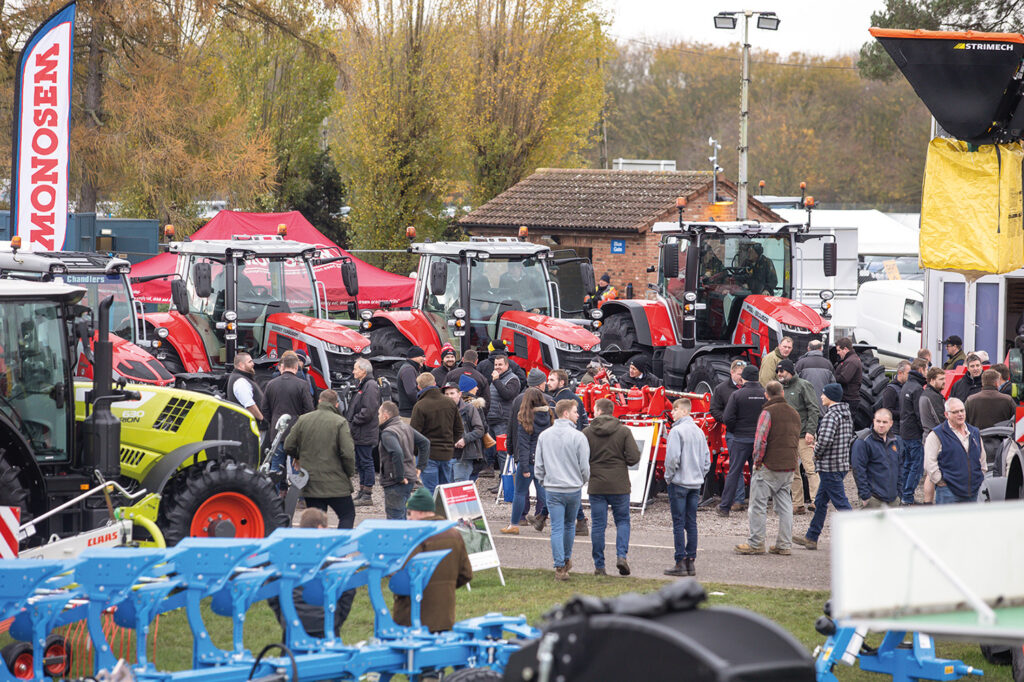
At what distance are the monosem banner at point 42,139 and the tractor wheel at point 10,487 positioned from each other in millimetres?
6778

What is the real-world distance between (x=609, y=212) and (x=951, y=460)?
63.2ft

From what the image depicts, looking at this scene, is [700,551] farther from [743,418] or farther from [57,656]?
[57,656]

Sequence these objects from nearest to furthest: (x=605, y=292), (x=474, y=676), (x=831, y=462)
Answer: (x=474, y=676) < (x=831, y=462) < (x=605, y=292)

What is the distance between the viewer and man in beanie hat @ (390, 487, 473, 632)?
23.5 ft

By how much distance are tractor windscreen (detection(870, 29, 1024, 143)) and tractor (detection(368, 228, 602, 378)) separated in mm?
8938

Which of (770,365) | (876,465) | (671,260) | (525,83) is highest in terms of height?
(525,83)

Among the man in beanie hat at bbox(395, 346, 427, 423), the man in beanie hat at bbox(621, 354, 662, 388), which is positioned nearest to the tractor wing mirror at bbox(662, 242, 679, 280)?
the man in beanie hat at bbox(621, 354, 662, 388)

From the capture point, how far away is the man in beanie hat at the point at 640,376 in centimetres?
1572

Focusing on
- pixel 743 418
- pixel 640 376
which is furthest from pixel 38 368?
pixel 640 376

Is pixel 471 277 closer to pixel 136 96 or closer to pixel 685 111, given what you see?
pixel 136 96

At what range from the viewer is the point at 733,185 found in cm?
3023

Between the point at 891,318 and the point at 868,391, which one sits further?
the point at 891,318

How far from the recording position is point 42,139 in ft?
48.6

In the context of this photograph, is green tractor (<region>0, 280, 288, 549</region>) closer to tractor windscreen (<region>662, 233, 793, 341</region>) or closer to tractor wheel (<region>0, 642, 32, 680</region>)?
tractor wheel (<region>0, 642, 32, 680</region>)
